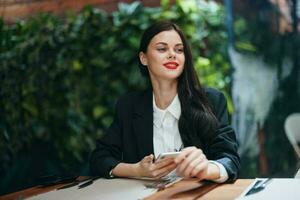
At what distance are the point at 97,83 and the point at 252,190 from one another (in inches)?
85.1

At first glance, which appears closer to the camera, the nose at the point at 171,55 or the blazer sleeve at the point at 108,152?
the blazer sleeve at the point at 108,152

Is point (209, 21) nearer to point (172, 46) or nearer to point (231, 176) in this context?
point (172, 46)


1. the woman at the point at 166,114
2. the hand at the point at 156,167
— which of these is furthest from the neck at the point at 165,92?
the hand at the point at 156,167

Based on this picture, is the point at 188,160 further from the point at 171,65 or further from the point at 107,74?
the point at 107,74

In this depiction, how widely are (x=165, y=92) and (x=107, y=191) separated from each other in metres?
0.63

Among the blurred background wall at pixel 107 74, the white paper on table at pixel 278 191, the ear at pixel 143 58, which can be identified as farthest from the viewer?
the blurred background wall at pixel 107 74

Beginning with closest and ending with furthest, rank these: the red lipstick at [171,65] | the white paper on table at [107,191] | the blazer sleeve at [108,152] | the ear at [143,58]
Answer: the white paper on table at [107,191] → the blazer sleeve at [108,152] → the red lipstick at [171,65] → the ear at [143,58]

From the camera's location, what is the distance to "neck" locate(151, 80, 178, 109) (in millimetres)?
1805

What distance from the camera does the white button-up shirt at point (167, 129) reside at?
1.73 m

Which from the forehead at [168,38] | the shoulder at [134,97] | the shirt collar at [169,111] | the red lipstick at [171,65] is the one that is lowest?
the shirt collar at [169,111]

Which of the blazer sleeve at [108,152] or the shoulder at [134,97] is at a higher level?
the shoulder at [134,97]

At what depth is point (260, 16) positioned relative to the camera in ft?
9.89

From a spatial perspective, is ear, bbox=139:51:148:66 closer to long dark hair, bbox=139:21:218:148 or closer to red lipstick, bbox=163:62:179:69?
long dark hair, bbox=139:21:218:148

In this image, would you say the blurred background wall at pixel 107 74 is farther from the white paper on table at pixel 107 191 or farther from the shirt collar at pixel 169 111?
the white paper on table at pixel 107 191
